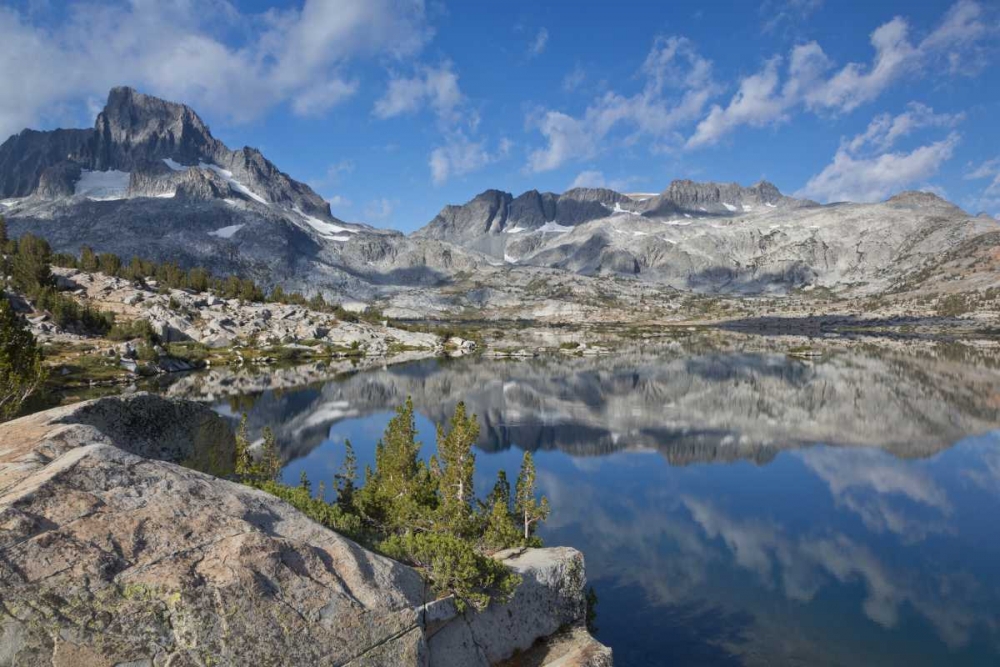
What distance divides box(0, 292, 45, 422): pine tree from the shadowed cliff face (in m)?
31.5

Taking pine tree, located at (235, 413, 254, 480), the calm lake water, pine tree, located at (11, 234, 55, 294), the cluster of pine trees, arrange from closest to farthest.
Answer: the cluster of pine trees, the calm lake water, pine tree, located at (235, 413, 254, 480), pine tree, located at (11, 234, 55, 294)

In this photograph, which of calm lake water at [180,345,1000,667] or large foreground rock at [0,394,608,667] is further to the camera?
calm lake water at [180,345,1000,667]

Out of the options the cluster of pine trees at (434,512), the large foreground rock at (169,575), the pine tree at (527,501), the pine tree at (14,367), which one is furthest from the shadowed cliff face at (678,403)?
the large foreground rock at (169,575)

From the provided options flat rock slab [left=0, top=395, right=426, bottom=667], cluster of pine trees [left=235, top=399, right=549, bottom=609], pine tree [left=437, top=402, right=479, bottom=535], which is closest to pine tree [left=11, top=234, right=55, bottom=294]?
cluster of pine trees [left=235, top=399, right=549, bottom=609]

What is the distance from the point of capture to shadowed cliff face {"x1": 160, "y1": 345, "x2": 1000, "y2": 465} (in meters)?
70.4

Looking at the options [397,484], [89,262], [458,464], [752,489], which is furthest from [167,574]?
[89,262]

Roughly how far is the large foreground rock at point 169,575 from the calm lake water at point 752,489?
1789 centimetres

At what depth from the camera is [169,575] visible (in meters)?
10.9

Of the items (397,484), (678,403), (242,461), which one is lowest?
(678,403)

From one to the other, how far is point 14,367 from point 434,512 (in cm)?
2654

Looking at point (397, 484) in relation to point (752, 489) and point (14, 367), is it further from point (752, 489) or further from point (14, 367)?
point (752, 489)

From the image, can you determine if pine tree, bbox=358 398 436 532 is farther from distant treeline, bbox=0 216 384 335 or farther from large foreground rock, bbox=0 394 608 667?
distant treeline, bbox=0 216 384 335

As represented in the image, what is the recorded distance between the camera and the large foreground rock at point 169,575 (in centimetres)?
979

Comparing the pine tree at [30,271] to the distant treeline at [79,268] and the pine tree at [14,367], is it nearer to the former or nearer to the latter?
the distant treeline at [79,268]
